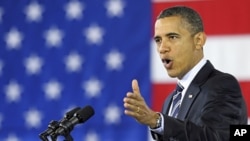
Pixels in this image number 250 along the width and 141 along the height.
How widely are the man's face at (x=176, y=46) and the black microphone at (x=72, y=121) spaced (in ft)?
1.30

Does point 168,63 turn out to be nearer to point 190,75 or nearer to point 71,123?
point 190,75

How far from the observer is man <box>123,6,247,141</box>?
1582 mm

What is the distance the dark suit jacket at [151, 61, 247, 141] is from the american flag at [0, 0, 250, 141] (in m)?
1.12

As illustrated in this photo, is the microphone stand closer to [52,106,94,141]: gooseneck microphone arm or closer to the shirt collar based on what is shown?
[52,106,94,141]: gooseneck microphone arm

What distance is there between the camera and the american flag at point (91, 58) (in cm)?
297

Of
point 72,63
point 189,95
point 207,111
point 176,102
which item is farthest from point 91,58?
point 207,111

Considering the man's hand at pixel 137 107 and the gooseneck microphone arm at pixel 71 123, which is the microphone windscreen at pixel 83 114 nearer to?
the gooseneck microphone arm at pixel 71 123

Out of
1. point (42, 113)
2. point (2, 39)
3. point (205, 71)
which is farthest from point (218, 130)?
point (2, 39)

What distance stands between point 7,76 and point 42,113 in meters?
0.32

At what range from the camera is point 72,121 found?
1516 mm

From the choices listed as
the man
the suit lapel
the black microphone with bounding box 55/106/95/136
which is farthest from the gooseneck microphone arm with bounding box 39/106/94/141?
the suit lapel

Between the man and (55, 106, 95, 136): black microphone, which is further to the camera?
the man

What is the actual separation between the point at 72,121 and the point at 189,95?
1.63 feet

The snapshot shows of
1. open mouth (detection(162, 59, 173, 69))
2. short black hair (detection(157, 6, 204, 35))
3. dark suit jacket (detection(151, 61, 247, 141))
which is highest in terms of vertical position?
short black hair (detection(157, 6, 204, 35))
